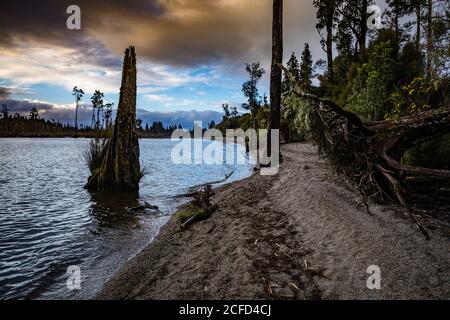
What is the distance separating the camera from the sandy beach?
11.7 ft

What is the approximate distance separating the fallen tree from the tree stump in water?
26.5 feet

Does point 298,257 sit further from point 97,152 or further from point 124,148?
point 97,152

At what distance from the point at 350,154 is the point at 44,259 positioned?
6745 millimetres

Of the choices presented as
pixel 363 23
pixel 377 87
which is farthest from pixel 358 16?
pixel 377 87

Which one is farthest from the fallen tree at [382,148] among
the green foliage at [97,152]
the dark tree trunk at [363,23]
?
the dark tree trunk at [363,23]

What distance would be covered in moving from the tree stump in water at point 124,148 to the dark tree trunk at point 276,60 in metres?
5.77

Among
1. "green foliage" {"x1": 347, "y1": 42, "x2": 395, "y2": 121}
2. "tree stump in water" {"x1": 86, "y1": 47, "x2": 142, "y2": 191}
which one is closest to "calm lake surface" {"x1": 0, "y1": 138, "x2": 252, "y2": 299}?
"tree stump in water" {"x1": 86, "y1": 47, "x2": 142, "y2": 191}

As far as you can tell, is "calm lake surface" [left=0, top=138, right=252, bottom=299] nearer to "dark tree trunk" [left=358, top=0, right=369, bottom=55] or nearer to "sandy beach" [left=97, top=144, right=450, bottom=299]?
"sandy beach" [left=97, top=144, right=450, bottom=299]

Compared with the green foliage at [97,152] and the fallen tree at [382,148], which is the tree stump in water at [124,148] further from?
the fallen tree at [382,148]

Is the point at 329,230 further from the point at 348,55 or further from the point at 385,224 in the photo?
the point at 348,55
